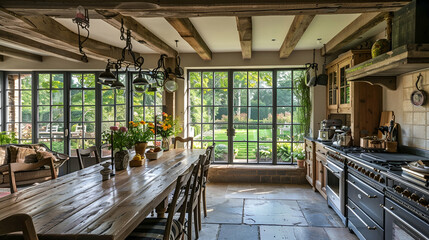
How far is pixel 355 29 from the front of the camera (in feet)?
10.7

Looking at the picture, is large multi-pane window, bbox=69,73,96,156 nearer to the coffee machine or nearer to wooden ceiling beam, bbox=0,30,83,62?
wooden ceiling beam, bbox=0,30,83,62

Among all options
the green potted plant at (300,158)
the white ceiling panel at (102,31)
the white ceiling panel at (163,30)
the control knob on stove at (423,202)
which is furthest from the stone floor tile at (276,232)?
the white ceiling panel at (102,31)

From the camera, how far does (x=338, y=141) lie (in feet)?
11.6

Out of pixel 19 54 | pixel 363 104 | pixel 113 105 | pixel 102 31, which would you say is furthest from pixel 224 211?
pixel 19 54

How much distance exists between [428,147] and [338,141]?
3.47ft

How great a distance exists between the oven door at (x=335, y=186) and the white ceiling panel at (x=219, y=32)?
88.4 inches

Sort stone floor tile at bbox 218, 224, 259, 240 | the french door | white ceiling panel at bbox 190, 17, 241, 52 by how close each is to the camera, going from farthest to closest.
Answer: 1. the french door
2. white ceiling panel at bbox 190, 17, 241, 52
3. stone floor tile at bbox 218, 224, 259, 240

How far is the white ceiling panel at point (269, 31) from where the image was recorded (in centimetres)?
325

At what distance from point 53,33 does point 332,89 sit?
422 centimetres

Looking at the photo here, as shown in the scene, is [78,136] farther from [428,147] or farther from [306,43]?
[428,147]

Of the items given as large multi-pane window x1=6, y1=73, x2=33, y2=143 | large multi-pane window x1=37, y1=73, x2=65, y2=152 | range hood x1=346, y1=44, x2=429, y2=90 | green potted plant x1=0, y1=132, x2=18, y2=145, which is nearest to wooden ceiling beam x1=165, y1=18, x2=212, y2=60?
range hood x1=346, y1=44, x2=429, y2=90

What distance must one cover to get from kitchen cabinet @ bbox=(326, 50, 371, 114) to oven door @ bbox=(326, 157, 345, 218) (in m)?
0.93

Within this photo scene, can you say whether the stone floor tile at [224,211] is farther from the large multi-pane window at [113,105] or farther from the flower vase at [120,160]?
the large multi-pane window at [113,105]

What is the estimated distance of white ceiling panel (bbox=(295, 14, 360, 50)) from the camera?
318 cm
